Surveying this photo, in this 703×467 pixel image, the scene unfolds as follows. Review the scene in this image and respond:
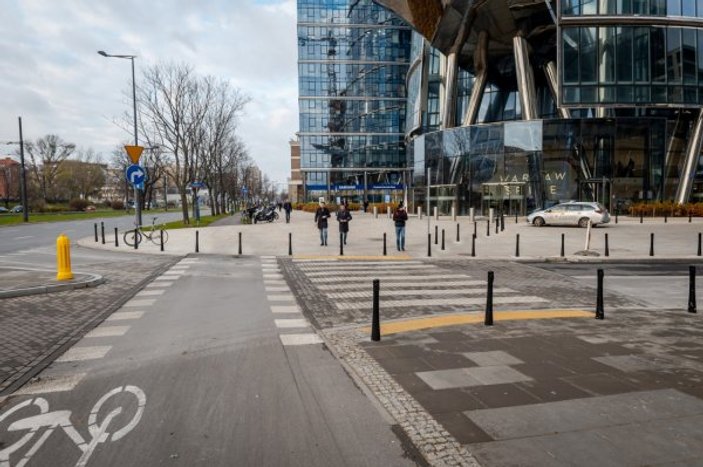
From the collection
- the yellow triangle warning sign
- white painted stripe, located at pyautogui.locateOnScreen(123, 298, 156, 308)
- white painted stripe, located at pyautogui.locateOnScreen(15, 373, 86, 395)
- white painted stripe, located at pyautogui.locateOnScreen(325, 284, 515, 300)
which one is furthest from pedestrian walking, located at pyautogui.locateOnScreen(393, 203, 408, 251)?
white painted stripe, located at pyautogui.locateOnScreen(15, 373, 86, 395)

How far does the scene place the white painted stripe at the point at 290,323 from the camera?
7742 millimetres

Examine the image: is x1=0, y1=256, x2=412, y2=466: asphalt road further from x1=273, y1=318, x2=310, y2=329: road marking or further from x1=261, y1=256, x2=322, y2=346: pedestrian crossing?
x1=273, y1=318, x2=310, y2=329: road marking

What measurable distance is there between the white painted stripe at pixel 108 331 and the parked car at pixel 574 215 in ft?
88.9

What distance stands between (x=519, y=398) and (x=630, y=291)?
7841 millimetres

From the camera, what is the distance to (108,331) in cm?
743

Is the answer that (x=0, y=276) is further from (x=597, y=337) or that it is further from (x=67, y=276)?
Answer: (x=597, y=337)

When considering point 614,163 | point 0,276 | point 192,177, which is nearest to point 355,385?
point 0,276

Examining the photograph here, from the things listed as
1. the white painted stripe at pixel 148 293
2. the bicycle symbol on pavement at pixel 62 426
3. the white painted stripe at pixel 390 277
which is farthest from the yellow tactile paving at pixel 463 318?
the white painted stripe at pixel 148 293

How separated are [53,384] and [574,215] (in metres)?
30.0

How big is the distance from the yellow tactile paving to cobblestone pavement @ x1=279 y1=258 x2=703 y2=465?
1.00 ft

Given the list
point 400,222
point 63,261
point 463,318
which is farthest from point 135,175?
point 463,318

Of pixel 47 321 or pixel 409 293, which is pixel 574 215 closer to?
pixel 409 293

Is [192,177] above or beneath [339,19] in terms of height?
beneath

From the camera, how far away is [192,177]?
1487 inches
